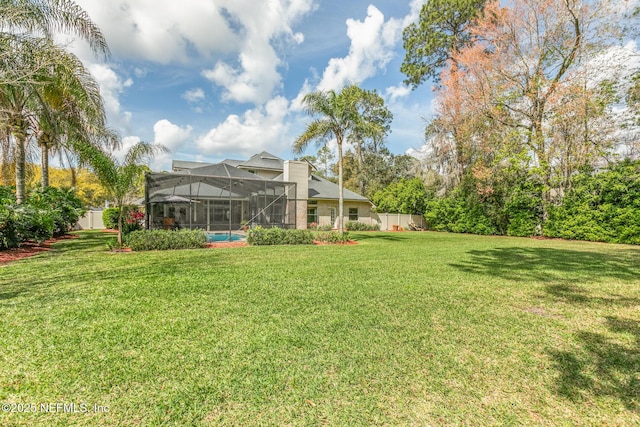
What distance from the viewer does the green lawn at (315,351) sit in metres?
2.17

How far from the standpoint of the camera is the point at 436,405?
2.24m

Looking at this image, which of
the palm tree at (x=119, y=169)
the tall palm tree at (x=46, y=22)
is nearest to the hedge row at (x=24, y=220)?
the palm tree at (x=119, y=169)

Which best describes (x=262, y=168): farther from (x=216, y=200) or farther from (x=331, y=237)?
(x=331, y=237)

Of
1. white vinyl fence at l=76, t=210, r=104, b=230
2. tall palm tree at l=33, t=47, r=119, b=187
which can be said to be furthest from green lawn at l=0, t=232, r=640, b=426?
white vinyl fence at l=76, t=210, r=104, b=230

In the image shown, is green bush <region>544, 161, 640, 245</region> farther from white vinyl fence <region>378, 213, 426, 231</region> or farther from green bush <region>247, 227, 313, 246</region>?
green bush <region>247, 227, 313, 246</region>

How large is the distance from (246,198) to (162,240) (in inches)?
327

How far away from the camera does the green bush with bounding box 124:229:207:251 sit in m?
10.3

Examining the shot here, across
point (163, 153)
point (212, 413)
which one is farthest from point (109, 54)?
point (212, 413)

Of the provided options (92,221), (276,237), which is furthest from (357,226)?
(92,221)

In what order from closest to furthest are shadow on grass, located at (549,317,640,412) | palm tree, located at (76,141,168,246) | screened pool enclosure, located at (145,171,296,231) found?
1. shadow on grass, located at (549,317,640,412)
2. palm tree, located at (76,141,168,246)
3. screened pool enclosure, located at (145,171,296,231)

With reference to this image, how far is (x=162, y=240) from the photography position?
10680 millimetres

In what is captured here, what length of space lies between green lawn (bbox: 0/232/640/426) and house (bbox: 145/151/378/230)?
7.58m

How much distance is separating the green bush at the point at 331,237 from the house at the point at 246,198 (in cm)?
213

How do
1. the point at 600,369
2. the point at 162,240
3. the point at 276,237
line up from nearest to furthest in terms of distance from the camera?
the point at 600,369
the point at 162,240
the point at 276,237
